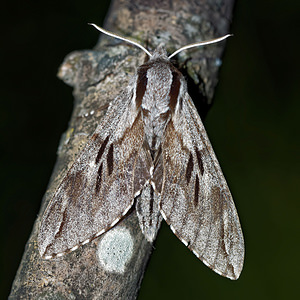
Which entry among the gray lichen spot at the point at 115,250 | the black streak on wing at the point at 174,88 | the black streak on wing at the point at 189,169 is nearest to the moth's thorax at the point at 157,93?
the black streak on wing at the point at 174,88

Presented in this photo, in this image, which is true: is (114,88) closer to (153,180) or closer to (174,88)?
(174,88)

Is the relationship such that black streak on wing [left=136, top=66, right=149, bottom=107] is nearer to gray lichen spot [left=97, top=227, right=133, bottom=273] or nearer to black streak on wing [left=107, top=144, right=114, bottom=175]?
black streak on wing [left=107, top=144, right=114, bottom=175]

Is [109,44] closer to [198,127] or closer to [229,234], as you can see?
[198,127]

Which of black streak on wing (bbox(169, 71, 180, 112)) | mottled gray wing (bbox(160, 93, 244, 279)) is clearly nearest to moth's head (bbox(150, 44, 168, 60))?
black streak on wing (bbox(169, 71, 180, 112))

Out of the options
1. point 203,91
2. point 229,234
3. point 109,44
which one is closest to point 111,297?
point 229,234

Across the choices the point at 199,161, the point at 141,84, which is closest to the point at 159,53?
the point at 141,84

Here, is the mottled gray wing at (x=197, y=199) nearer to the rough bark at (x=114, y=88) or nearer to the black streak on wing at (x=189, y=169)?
the black streak on wing at (x=189, y=169)
